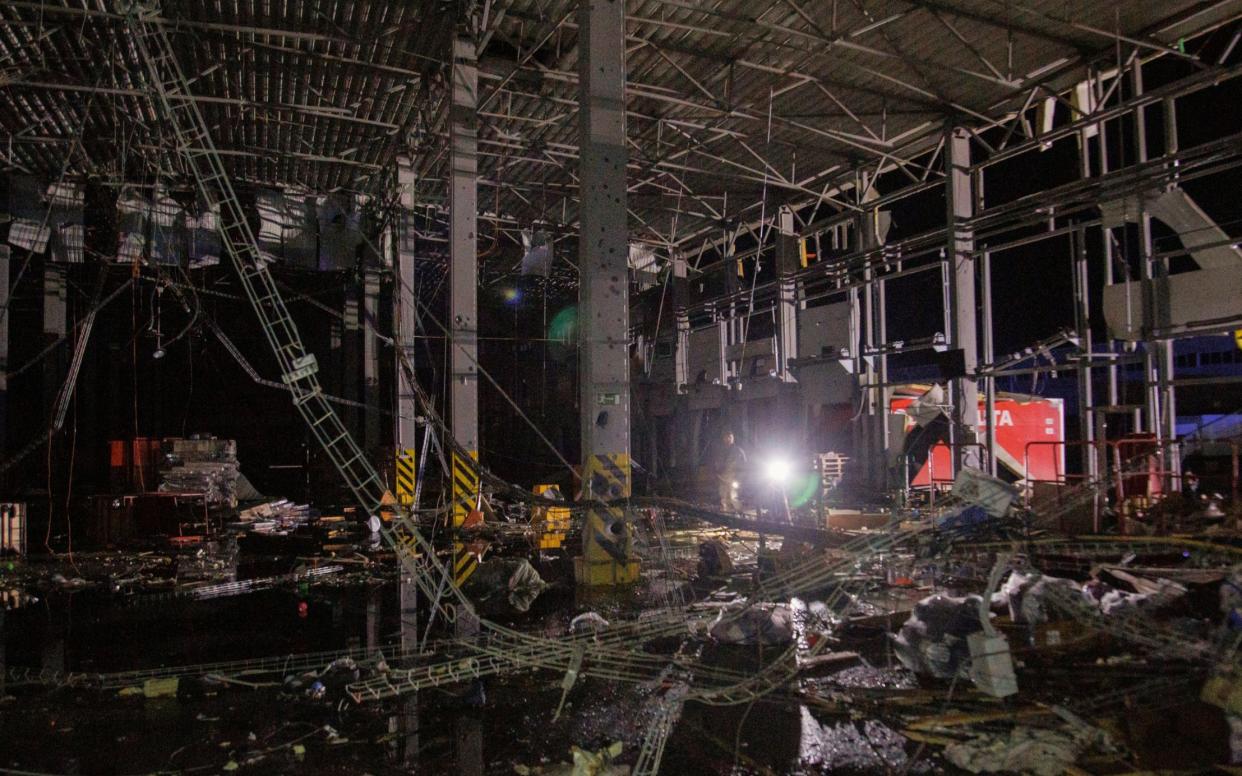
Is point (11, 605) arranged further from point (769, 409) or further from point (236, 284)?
point (236, 284)

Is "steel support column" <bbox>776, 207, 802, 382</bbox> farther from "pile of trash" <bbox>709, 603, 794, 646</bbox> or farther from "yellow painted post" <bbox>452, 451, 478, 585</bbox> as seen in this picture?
"pile of trash" <bbox>709, 603, 794, 646</bbox>

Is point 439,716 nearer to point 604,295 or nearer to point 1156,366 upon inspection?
point 604,295

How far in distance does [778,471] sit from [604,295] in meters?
6.65

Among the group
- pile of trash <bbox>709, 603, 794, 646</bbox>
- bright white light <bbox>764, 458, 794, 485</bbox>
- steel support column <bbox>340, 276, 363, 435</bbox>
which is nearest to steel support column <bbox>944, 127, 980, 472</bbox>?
bright white light <bbox>764, 458, 794, 485</bbox>

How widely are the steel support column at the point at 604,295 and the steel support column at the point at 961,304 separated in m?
7.92

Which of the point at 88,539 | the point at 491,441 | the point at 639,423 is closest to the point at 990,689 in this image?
the point at 88,539

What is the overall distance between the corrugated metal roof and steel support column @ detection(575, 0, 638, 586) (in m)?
1.85

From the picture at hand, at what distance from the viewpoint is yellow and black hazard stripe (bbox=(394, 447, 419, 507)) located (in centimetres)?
1653

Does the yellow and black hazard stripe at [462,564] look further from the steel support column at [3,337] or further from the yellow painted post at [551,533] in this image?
the steel support column at [3,337]

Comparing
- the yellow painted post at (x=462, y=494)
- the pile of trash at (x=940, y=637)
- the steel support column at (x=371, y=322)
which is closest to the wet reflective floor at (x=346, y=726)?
the pile of trash at (x=940, y=637)

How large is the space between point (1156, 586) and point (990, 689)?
3.32 m

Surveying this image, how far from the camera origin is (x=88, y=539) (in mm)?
16750

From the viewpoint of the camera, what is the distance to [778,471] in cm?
1548

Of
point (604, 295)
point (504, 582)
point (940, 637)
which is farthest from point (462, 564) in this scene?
point (940, 637)
